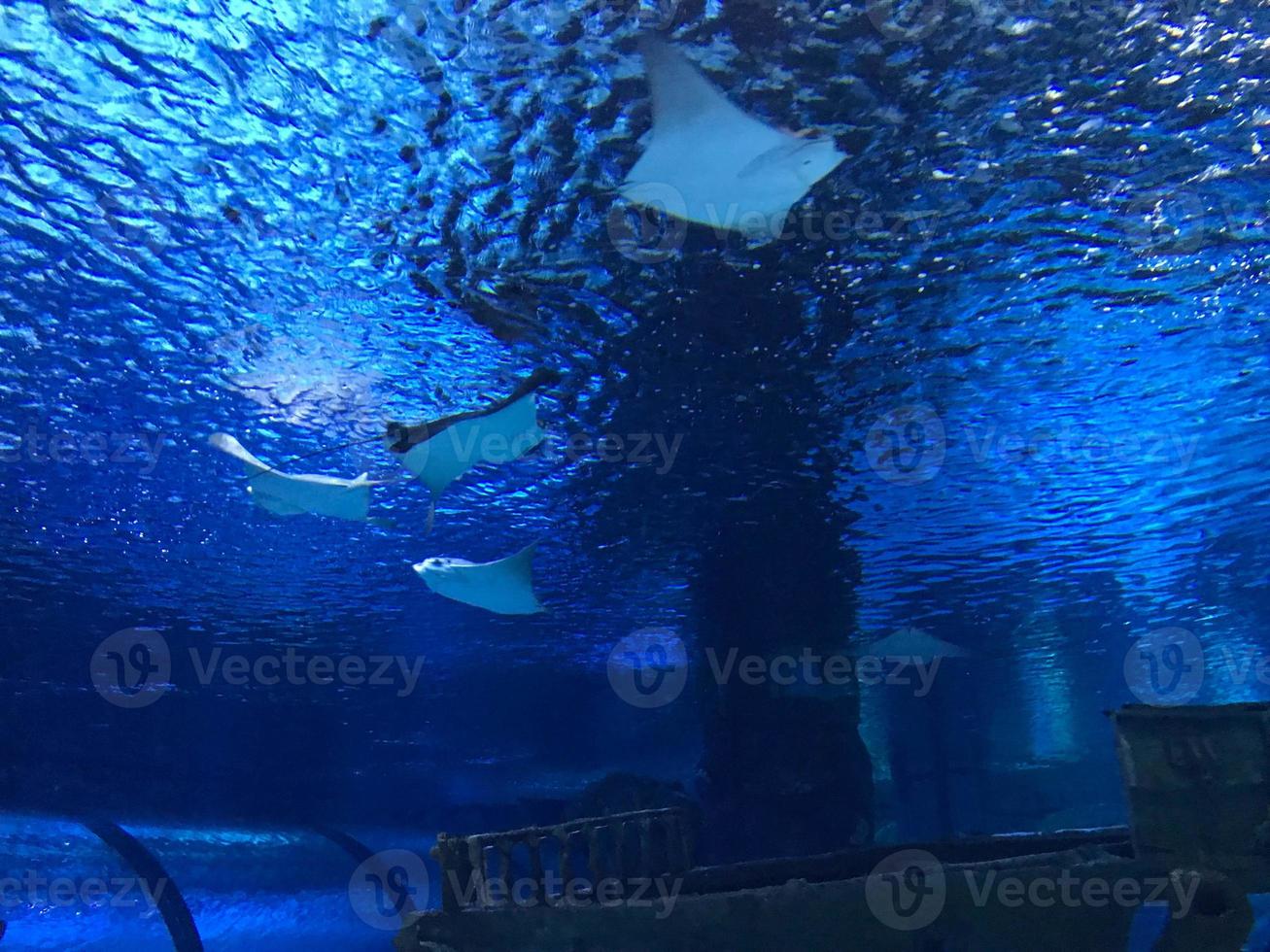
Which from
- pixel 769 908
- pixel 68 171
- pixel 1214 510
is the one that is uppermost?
pixel 68 171

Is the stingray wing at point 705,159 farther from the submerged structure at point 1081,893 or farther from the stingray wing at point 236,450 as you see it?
the stingray wing at point 236,450

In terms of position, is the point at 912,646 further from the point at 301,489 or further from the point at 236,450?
the point at 236,450

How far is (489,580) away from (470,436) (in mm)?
2781

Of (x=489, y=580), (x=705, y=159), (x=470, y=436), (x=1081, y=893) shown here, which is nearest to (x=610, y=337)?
(x=470, y=436)

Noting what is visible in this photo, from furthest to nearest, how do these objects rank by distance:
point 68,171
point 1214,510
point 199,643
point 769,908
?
point 199,643 → point 1214,510 → point 68,171 → point 769,908

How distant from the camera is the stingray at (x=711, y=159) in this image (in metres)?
4.84

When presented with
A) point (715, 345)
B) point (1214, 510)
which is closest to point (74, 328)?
point (715, 345)

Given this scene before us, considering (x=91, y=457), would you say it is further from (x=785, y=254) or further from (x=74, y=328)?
(x=785, y=254)

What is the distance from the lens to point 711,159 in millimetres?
5305

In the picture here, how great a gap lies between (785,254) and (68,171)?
5.41m

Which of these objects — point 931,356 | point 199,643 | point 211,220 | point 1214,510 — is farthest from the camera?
point 199,643

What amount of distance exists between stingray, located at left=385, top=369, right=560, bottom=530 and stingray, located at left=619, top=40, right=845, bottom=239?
6.08 feet

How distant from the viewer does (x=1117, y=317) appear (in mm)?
7492

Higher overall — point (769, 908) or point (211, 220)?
point (211, 220)
